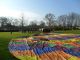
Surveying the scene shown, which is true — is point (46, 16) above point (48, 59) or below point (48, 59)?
above

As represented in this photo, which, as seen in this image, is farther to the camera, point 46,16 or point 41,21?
point 41,21

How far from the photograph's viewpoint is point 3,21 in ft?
255

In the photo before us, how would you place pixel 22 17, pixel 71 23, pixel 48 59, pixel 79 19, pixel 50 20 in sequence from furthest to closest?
pixel 79 19 < pixel 71 23 < pixel 50 20 < pixel 22 17 < pixel 48 59

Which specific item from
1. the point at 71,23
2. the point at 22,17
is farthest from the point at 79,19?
the point at 22,17

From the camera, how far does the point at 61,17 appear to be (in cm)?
7850

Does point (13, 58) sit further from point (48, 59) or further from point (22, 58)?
point (48, 59)

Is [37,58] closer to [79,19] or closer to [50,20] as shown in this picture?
[50,20]

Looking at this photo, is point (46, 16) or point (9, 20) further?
point (9, 20)

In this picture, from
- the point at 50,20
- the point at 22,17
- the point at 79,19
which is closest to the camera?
the point at 22,17

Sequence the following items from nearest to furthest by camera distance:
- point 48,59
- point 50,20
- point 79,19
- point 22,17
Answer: point 48,59, point 22,17, point 50,20, point 79,19

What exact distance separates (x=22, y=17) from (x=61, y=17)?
67.0 feet

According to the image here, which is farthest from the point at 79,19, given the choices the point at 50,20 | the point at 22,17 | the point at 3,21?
the point at 3,21

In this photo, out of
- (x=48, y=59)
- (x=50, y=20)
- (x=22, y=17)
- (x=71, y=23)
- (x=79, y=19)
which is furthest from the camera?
(x=79, y=19)

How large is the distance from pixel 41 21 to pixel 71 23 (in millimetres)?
14298
